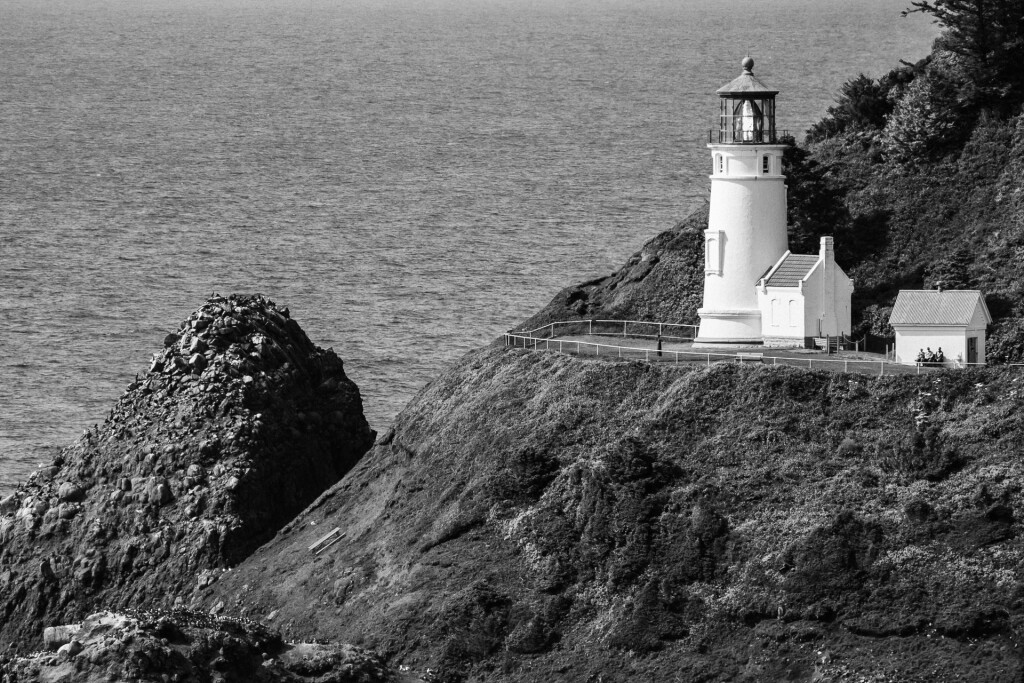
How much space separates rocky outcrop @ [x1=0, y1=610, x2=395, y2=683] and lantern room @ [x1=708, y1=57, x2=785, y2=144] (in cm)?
2132

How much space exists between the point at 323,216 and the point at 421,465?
61.2 m

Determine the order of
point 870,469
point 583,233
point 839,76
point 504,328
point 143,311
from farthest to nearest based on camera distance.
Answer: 1. point 839,76
2. point 583,233
3. point 143,311
4. point 504,328
5. point 870,469

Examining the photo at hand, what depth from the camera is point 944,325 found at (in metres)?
63.2

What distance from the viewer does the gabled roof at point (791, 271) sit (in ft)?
223

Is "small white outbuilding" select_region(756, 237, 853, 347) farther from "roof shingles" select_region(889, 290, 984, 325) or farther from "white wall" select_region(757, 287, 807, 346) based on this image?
"roof shingles" select_region(889, 290, 984, 325)

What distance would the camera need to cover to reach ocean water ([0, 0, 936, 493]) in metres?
93.7

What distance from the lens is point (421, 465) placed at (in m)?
67.2

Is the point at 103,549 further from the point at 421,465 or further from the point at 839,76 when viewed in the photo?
the point at 839,76

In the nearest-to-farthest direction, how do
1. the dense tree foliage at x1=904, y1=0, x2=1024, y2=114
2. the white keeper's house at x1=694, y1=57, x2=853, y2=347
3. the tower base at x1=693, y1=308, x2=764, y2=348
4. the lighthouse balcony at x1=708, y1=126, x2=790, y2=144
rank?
the white keeper's house at x1=694, y1=57, x2=853, y2=347, the tower base at x1=693, y1=308, x2=764, y2=348, the lighthouse balcony at x1=708, y1=126, x2=790, y2=144, the dense tree foliage at x1=904, y1=0, x2=1024, y2=114

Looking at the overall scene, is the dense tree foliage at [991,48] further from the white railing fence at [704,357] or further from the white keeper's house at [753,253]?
the white railing fence at [704,357]

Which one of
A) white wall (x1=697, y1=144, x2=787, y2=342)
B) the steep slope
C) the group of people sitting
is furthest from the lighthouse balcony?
the group of people sitting

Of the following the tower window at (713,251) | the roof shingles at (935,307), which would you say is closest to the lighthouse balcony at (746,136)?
the tower window at (713,251)

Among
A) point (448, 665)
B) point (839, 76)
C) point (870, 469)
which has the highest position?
point (839, 76)

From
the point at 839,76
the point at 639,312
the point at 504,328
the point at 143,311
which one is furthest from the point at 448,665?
the point at 839,76
